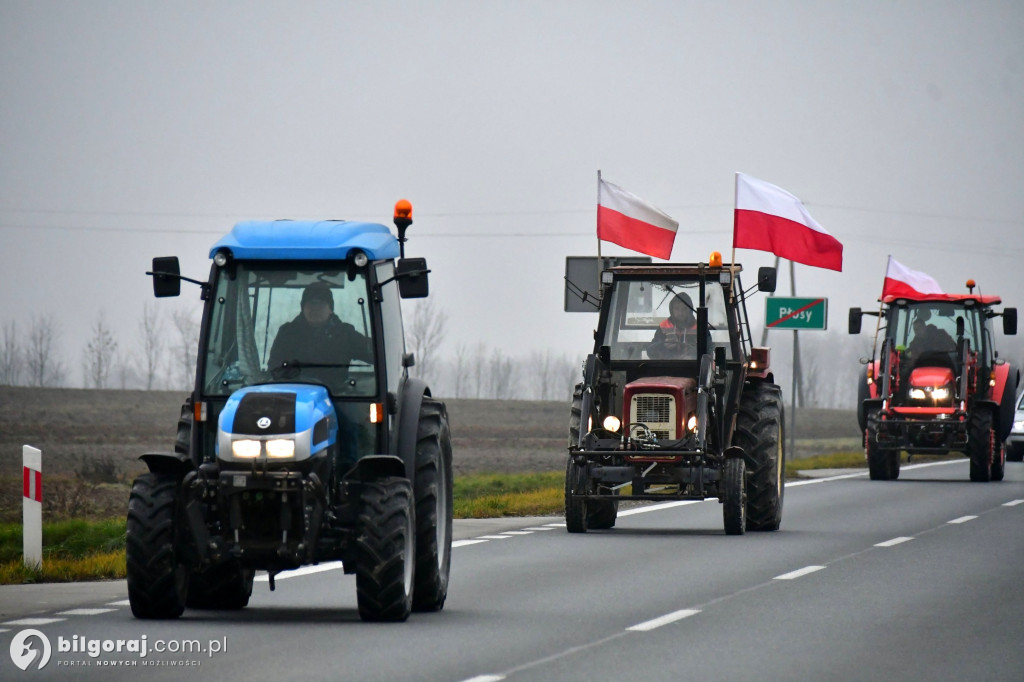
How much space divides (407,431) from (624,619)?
1.97 metres

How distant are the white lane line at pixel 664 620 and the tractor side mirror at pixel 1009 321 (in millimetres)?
20153

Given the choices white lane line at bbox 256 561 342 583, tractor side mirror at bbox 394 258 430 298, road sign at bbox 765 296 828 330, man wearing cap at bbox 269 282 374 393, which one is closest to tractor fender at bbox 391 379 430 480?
man wearing cap at bbox 269 282 374 393

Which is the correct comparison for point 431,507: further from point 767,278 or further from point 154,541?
point 767,278

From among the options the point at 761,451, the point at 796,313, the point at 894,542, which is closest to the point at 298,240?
the point at 894,542

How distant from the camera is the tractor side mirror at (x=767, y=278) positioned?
19625 millimetres

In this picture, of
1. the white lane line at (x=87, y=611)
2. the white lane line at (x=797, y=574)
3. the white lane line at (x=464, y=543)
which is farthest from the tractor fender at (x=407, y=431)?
the white lane line at (x=464, y=543)

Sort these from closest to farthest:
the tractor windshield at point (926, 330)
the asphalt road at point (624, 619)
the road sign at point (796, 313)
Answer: the asphalt road at point (624, 619)
the tractor windshield at point (926, 330)
the road sign at point (796, 313)

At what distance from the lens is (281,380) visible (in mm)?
11828

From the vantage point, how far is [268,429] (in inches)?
439

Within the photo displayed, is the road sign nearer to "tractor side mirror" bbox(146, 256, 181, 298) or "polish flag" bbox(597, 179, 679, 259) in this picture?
"polish flag" bbox(597, 179, 679, 259)

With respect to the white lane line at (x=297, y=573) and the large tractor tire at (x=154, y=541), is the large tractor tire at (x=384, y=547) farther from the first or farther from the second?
the white lane line at (x=297, y=573)

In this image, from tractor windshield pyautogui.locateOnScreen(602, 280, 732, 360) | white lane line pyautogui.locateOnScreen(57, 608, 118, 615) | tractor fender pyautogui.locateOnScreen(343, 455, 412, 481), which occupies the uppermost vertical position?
tractor windshield pyautogui.locateOnScreen(602, 280, 732, 360)

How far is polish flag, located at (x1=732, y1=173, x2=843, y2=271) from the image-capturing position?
25516 mm

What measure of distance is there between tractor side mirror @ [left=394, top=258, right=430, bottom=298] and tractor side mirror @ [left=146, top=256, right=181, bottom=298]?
1.43 m
